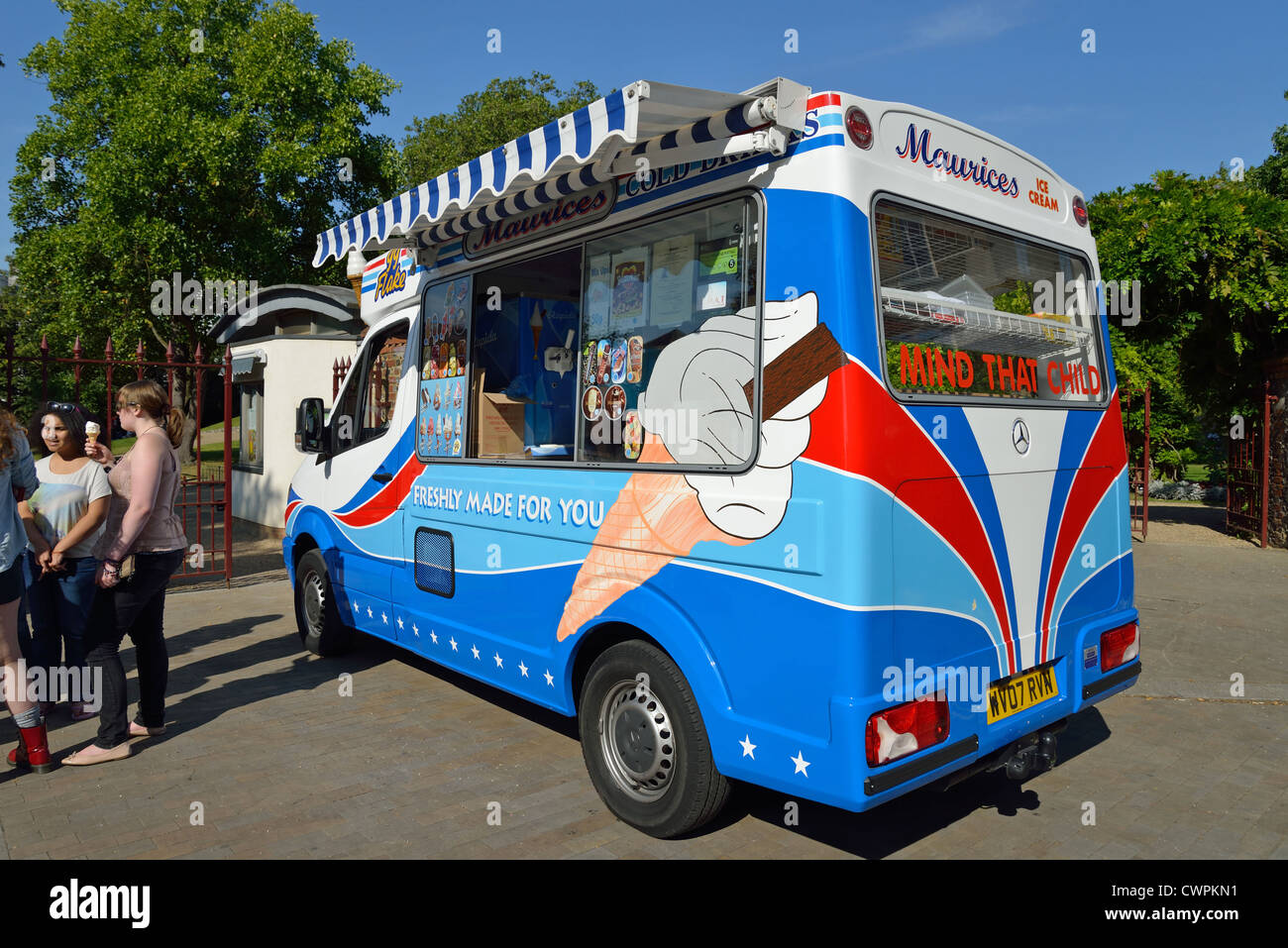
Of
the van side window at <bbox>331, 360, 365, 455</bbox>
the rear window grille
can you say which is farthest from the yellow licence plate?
the van side window at <bbox>331, 360, 365, 455</bbox>

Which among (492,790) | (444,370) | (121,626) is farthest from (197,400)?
(492,790)

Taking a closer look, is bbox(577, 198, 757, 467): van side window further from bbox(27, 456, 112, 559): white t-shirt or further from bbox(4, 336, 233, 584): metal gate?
bbox(4, 336, 233, 584): metal gate

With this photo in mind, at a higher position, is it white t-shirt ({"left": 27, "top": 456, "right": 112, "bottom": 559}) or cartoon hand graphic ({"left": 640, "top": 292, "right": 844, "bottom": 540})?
Result: cartoon hand graphic ({"left": 640, "top": 292, "right": 844, "bottom": 540})

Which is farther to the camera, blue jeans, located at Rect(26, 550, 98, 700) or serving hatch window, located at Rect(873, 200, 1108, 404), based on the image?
blue jeans, located at Rect(26, 550, 98, 700)

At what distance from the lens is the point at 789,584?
3111 millimetres

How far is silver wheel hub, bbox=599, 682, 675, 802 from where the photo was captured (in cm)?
367

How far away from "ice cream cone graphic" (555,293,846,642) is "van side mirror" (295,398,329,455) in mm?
3183

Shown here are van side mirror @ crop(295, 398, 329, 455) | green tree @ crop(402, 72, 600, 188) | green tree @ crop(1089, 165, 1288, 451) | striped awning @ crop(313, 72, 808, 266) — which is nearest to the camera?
striped awning @ crop(313, 72, 808, 266)

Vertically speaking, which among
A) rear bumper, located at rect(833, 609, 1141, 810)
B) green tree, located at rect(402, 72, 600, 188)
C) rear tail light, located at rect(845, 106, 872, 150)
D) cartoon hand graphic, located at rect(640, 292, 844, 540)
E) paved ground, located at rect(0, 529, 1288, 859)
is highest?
green tree, located at rect(402, 72, 600, 188)

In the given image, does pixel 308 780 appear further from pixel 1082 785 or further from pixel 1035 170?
pixel 1035 170

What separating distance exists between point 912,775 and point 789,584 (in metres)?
0.78

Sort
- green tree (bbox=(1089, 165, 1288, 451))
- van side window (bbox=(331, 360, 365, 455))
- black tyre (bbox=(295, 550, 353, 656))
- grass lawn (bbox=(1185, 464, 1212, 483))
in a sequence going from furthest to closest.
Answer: grass lawn (bbox=(1185, 464, 1212, 483)), green tree (bbox=(1089, 165, 1288, 451)), black tyre (bbox=(295, 550, 353, 656)), van side window (bbox=(331, 360, 365, 455))
